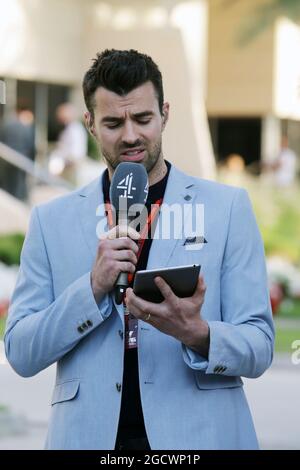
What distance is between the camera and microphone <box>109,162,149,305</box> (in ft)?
11.3

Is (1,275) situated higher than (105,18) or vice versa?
(105,18)

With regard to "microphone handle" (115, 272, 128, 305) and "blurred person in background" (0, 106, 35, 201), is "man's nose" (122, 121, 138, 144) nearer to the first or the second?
"microphone handle" (115, 272, 128, 305)

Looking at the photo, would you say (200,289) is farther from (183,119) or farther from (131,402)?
(183,119)

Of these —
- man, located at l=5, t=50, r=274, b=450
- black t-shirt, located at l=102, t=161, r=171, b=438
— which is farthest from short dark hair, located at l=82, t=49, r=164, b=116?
black t-shirt, located at l=102, t=161, r=171, b=438

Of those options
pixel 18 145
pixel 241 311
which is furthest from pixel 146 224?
pixel 18 145

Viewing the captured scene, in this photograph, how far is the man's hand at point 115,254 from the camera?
3271mm

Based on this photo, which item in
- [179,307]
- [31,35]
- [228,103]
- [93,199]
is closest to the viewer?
[179,307]

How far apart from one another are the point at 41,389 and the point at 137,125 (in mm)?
7224

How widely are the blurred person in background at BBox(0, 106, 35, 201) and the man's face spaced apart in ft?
57.3

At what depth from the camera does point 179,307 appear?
328 centimetres

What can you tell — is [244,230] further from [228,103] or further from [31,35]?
[228,103]

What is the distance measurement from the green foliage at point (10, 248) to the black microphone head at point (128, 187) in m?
13.2

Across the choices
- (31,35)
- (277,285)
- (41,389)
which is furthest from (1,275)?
(31,35)

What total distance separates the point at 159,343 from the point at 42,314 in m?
0.35
